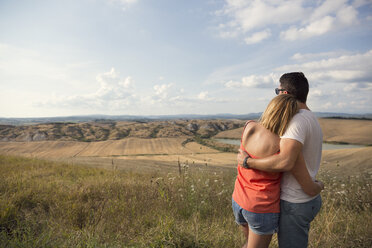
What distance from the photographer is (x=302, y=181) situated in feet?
5.85

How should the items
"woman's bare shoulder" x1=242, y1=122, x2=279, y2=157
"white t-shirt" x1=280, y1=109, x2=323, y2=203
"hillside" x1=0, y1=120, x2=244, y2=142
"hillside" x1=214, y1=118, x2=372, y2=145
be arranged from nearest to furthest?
"white t-shirt" x1=280, y1=109, x2=323, y2=203 < "woman's bare shoulder" x1=242, y1=122, x2=279, y2=157 < "hillside" x1=214, y1=118, x2=372, y2=145 < "hillside" x1=0, y1=120, x2=244, y2=142

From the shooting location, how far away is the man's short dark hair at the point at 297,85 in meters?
1.89

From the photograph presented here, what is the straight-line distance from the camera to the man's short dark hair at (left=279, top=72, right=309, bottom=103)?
1895mm

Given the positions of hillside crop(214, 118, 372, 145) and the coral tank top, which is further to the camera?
hillside crop(214, 118, 372, 145)

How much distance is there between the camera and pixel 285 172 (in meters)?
1.88

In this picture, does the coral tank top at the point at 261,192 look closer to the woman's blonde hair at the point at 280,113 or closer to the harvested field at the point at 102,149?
the woman's blonde hair at the point at 280,113

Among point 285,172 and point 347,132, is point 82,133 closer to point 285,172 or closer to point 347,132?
point 285,172

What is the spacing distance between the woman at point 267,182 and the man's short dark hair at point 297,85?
0.12 m

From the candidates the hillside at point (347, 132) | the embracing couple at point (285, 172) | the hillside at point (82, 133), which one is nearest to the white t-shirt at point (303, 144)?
the embracing couple at point (285, 172)

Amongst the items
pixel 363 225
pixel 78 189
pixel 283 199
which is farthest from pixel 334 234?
pixel 78 189

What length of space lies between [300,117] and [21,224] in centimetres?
377

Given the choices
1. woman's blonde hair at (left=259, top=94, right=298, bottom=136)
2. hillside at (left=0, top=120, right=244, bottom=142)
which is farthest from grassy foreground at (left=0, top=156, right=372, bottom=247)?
hillside at (left=0, top=120, right=244, bottom=142)

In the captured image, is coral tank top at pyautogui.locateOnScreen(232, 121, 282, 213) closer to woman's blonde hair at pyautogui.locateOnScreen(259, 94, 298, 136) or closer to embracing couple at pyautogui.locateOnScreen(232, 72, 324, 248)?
embracing couple at pyautogui.locateOnScreen(232, 72, 324, 248)

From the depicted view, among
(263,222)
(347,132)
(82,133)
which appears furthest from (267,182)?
(82,133)
